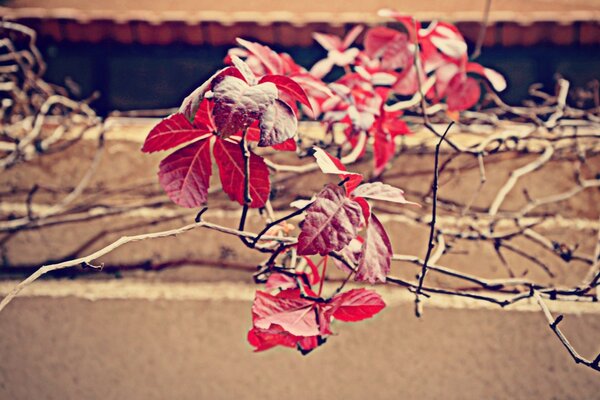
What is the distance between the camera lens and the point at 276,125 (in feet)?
1.72

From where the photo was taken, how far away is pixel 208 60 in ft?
6.72

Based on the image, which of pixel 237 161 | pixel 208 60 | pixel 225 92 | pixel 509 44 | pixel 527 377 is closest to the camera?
pixel 225 92

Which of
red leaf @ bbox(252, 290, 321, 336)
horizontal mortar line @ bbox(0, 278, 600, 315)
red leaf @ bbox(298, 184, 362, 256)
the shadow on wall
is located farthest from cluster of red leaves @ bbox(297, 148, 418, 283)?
the shadow on wall

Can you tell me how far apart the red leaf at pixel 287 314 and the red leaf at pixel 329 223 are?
0.12 meters

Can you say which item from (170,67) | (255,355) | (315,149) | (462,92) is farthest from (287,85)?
(170,67)

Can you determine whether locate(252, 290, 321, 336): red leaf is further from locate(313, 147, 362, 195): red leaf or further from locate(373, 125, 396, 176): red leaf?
locate(373, 125, 396, 176): red leaf

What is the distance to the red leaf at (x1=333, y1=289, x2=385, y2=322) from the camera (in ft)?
2.15

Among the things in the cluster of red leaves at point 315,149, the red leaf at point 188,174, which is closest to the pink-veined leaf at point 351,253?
the cluster of red leaves at point 315,149

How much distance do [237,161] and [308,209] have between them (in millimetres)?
156

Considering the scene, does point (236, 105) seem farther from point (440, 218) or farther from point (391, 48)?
point (440, 218)

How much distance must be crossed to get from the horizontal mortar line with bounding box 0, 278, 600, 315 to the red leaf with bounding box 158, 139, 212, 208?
0.36 meters

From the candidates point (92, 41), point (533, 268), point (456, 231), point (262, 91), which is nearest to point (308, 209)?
point (262, 91)

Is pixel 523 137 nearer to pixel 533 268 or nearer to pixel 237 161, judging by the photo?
pixel 533 268

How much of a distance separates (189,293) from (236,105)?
572 millimetres
